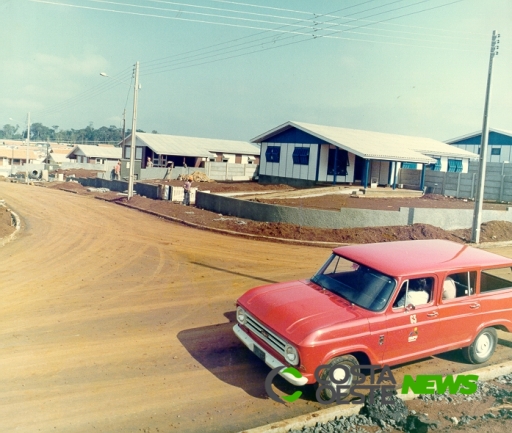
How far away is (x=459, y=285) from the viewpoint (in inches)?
269

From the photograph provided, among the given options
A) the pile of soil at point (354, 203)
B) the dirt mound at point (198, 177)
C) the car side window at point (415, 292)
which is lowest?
the car side window at point (415, 292)

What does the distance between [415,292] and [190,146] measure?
50.6 metres

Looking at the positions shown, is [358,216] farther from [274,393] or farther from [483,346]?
[274,393]

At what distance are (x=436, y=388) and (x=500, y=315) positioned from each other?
72.5 inches

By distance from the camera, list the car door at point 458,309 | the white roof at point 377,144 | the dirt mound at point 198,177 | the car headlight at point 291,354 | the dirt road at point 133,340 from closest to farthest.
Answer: the dirt road at point 133,340
the car headlight at point 291,354
the car door at point 458,309
the white roof at point 377,144
the dirt mound at point 198,177

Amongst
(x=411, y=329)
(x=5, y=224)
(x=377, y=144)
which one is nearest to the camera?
(x=411, y=329)

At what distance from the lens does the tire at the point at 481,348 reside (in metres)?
7.03

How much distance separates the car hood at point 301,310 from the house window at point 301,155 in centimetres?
2763

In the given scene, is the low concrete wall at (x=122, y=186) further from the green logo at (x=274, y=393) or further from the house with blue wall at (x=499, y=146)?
the house with blue wall at (x=499, y=146)

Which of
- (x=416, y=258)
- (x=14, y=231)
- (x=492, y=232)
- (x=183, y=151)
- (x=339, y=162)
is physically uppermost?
(x=183, y=151)

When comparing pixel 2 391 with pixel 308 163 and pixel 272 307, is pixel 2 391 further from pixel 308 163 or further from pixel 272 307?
pixel 308 163

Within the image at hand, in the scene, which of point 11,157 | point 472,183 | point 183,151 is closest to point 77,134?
point 11,157

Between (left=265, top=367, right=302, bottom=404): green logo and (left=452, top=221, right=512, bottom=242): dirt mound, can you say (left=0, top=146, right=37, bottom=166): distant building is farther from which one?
(left=265, top=367, right=302, bottom=404): green logo

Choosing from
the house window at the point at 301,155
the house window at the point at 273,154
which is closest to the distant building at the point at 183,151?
the house window at the point at 273,154
